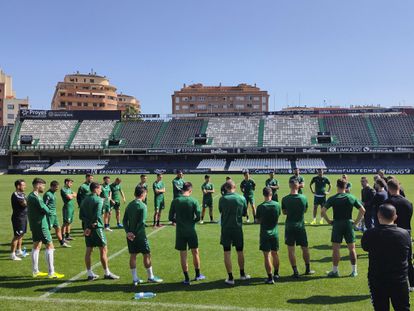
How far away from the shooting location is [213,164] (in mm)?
58781

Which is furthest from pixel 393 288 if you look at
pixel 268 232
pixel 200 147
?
pixel 200 147

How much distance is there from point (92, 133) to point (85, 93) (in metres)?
57.1

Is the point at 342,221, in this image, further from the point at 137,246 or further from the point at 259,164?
the point at 259,164

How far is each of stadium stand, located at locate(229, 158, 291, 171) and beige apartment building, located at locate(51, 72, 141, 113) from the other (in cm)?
7340

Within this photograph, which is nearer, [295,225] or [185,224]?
[185,224]

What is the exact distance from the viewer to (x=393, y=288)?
503 centimetres

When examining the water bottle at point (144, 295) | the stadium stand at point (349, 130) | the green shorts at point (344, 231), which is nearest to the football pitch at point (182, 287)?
the water bottle at point (144, 295)

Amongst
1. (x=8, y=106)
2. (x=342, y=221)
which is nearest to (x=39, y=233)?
(x=342, y=221)

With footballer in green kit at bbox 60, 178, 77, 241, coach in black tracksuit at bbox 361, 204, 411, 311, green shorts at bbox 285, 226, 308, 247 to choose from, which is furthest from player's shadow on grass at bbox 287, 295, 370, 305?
footballer in green kit at bbox 60, 178, 77, 241

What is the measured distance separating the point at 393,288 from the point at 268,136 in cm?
6054

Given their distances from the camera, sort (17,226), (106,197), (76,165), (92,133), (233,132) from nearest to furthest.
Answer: (17,226), (106,197), (76,165), (233,132), (92,133)

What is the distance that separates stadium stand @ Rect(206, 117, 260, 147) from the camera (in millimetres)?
63594

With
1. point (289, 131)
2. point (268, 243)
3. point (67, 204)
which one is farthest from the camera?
point (289, 131)

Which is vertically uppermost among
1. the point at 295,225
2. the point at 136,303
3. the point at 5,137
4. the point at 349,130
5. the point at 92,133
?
the point at 349,130
